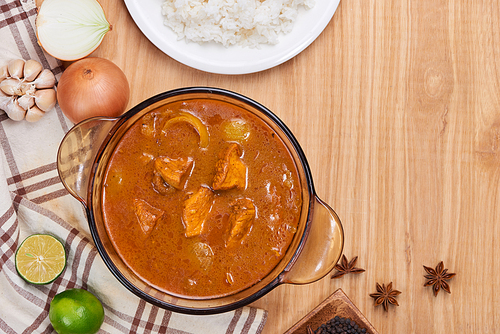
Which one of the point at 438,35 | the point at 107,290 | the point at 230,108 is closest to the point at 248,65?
the point at 230,108

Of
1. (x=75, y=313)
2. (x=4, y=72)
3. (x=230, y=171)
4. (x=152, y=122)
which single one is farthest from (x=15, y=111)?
(x=230, y=171)

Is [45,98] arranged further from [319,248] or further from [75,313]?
[319,248]

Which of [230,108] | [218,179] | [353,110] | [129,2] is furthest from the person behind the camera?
[353,110]

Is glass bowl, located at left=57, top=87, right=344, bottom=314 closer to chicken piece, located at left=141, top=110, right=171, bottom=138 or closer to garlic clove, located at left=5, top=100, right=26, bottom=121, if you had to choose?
chicken piece, located at left=141, top=110, right=171, bottom=138

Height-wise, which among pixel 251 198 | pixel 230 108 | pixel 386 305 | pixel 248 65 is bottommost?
pixel 386 305

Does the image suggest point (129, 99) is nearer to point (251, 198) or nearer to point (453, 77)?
point (251, 198)

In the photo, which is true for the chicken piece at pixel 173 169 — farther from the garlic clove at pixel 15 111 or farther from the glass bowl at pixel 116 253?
the garlic clove at pixel 15 111
